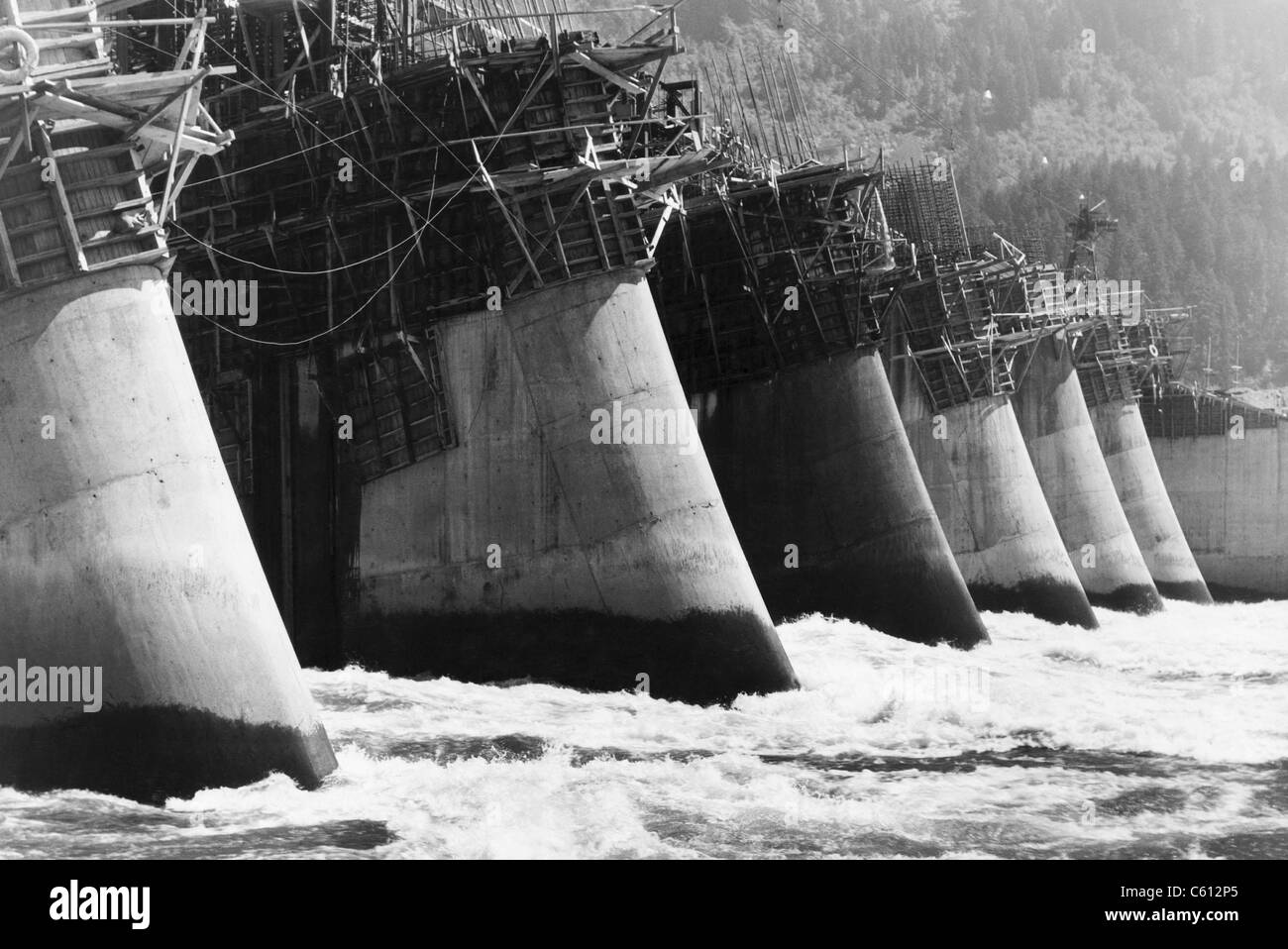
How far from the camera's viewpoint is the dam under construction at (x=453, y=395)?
2081 centimetres

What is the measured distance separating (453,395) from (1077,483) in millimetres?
34353

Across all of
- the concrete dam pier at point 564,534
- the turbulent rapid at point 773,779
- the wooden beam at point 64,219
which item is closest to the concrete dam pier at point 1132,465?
the turbulent rapid at point 773,779

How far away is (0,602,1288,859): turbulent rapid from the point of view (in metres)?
19.5

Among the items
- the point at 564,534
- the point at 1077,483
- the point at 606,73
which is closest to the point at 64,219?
the point at 564,534

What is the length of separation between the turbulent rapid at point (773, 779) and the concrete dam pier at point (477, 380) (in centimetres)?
156

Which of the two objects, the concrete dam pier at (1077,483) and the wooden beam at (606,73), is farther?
the concrete dam pier at (1077,483)

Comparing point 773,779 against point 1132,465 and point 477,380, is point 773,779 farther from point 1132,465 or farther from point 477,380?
point 1132,465

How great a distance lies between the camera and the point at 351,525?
115 feet

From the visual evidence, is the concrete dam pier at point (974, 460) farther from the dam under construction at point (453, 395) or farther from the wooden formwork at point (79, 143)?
the wooden formwork at point (79, 143)

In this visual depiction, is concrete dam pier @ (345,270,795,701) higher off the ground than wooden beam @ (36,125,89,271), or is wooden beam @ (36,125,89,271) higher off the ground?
wooden beam @ (36,125,89,271)

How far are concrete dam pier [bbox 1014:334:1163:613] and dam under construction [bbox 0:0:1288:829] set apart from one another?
0.18 metres

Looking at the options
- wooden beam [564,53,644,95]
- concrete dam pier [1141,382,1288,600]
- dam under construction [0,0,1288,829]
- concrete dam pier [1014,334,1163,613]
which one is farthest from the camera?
concrete dam pier [1141,382,1288,600]

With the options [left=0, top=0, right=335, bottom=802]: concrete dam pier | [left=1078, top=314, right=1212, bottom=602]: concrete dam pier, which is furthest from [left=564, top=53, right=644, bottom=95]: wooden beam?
[left=1078, top=314, right=1212, bottom=602]: concrete dam pier

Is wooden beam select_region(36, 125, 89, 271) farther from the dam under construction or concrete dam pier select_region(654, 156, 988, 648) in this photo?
concrete dam pier select_region(654, 156, 988, 648)
